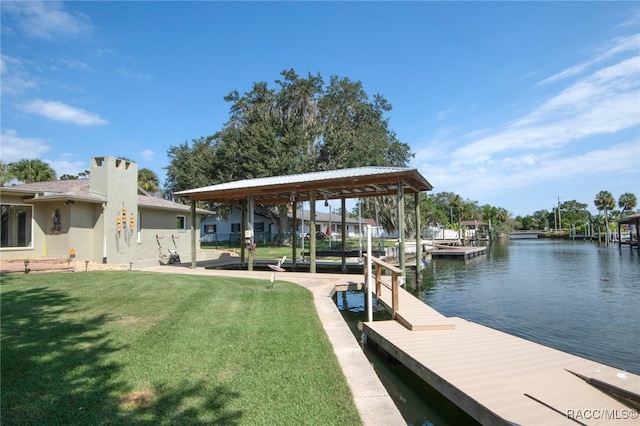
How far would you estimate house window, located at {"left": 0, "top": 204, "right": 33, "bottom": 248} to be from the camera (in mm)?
13765

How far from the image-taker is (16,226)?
14.1m

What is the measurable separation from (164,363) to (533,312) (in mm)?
Result: 10409

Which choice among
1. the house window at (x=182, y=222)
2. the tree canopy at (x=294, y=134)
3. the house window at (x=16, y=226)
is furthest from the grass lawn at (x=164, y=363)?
the tree canopy at (x=294, y=134)

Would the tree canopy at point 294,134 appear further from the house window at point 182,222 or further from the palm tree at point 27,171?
the palm tree at point 27,171

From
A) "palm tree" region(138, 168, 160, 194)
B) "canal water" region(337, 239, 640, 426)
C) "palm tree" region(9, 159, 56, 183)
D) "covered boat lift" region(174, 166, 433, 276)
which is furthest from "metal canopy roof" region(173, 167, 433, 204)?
"palm tree" region(138, 168, 160, 194)

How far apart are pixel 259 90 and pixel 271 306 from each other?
28.4m

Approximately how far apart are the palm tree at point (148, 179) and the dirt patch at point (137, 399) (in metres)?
41.5

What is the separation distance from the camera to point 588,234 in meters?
67.7

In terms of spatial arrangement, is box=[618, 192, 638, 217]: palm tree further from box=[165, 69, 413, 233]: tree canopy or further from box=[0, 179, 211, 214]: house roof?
box=[0, 179, 211, 214]: house roof

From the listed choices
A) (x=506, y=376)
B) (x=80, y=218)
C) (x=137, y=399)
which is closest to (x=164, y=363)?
(x=137, y=399)

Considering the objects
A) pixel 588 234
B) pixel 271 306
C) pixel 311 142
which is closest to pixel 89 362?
pixel 271 306

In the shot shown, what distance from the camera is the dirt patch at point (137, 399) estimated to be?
3326mm

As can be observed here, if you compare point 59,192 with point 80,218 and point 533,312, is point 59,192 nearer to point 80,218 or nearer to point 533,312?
point 80,218

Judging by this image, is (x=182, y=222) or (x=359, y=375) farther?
(x=182, y=222)
